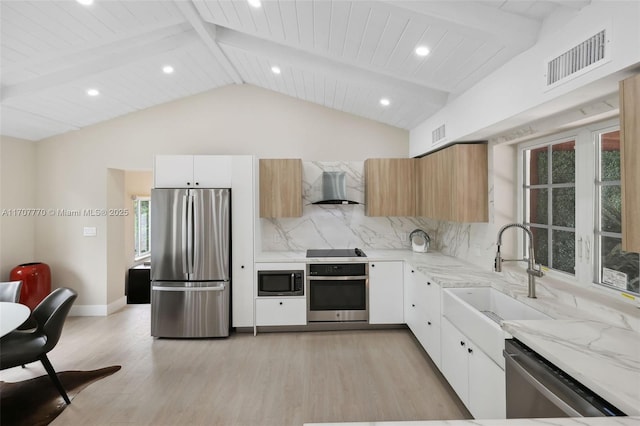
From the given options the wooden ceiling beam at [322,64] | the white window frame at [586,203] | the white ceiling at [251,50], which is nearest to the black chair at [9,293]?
the white ceiling at [251,50]

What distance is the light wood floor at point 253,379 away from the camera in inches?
95.3

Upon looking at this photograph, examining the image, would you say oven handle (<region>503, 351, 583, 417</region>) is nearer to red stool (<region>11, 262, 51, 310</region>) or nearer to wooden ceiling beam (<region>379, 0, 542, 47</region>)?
wooden ceiling beam (<region>379, 0, 542, 47</region>)

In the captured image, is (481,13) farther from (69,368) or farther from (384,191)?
(69,368)

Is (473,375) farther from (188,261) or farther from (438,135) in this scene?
(188,261)

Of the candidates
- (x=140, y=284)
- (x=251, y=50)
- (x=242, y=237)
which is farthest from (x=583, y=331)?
(x=140, y=284)

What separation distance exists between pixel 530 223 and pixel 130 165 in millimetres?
4811

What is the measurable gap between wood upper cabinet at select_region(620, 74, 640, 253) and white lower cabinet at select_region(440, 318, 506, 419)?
92 centimetres

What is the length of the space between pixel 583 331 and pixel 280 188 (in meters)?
3.26

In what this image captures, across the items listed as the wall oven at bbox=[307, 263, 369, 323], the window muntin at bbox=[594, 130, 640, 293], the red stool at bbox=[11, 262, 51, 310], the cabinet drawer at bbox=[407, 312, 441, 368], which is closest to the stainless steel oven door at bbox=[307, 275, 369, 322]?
the wall oven at bbox=[307, 263, 369, 323]

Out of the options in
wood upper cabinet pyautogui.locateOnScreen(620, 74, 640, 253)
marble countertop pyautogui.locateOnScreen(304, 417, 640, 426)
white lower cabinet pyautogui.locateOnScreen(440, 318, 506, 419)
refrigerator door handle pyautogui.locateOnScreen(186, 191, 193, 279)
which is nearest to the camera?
marble countertop pyautogui.locateOnScreen(304, 417, 640, 426)

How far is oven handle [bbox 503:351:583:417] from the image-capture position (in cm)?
120

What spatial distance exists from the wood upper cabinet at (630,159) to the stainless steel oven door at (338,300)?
2725 millimetres

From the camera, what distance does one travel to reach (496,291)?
2562 mm

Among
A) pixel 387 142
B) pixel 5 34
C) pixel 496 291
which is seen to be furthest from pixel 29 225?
pixel 496 291
